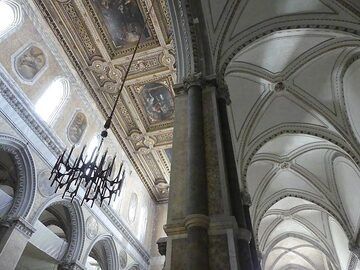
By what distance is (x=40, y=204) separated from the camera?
330 inches

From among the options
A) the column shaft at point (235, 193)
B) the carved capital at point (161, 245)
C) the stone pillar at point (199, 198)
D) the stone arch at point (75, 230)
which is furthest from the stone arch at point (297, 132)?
the stone arch at point (75, 230)

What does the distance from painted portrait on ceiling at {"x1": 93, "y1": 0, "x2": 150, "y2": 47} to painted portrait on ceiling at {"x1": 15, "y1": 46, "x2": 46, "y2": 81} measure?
215cm

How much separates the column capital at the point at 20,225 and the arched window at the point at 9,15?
4538 millimetres

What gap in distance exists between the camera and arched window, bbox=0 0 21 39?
26.3ft

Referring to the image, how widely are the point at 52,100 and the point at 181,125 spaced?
6.24m

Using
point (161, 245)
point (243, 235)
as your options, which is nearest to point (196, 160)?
point (243, 235)

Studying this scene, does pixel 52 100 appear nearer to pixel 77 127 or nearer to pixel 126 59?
pixel 77 127

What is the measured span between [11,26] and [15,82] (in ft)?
4.81

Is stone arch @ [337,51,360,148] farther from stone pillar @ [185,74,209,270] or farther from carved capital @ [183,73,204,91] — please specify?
stone pillar @ [185,74,209,270]

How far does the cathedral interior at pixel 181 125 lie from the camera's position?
14.1 ft

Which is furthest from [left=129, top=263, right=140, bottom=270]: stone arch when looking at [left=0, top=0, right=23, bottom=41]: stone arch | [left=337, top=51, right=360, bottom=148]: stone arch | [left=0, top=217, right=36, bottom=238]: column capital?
[left=0, top=0, right=23, bottom=41]: stone arch

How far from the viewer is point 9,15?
8.30 metres

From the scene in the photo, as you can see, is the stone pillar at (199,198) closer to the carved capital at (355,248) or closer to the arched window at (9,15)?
the arched window at (9,15)

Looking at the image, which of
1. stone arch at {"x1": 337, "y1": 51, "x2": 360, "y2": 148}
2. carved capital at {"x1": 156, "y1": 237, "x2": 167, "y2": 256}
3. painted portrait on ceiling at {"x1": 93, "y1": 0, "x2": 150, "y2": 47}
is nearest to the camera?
carved capital at {"x1": 156, "y1": 237, "x2": 167, "y2": 256}
